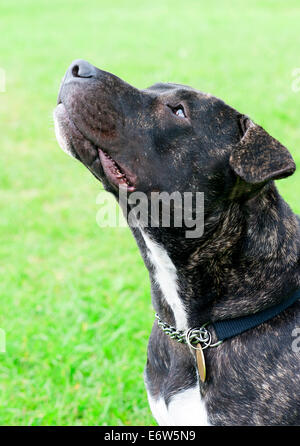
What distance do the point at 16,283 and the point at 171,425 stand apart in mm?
2710

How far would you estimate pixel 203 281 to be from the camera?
302 centimetres

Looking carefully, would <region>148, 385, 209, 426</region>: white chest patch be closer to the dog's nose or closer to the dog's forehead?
the dog's forehead

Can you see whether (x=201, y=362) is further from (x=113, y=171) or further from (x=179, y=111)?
(x=179, y=111)

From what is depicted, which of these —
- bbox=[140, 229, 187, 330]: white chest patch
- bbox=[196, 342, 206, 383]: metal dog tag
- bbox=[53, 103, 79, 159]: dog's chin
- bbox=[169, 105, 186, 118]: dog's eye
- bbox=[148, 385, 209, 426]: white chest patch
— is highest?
bbox=[169, 105, 186, 118]: dog's eye

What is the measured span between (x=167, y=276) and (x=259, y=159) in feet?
2.62

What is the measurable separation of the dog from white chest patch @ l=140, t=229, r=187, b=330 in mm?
11

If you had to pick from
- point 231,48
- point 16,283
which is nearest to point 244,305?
point 16,283

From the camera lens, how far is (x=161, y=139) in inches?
113

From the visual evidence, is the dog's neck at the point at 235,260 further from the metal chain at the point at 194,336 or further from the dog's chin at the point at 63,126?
the dog's chin at the point at 63,126

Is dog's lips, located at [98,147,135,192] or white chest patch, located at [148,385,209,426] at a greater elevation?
dog's lips, located at [98,147,135,192]

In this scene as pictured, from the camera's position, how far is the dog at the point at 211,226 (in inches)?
111

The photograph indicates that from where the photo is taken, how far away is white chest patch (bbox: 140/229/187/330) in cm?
306

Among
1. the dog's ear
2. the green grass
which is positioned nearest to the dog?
the dog's ear

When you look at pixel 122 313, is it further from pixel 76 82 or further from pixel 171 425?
pixel 76 82
